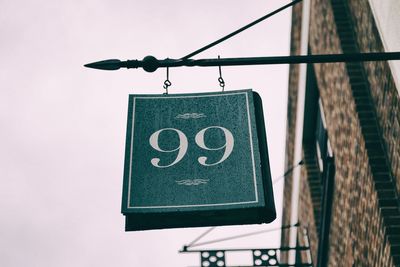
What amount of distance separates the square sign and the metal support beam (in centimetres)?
57

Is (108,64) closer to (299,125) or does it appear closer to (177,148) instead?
(177,148)

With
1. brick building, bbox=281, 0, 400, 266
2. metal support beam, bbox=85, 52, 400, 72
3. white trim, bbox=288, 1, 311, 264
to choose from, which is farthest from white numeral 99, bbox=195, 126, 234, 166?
white trim, bbox=288, 1, 311, 264

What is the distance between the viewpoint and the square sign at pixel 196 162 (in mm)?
4742

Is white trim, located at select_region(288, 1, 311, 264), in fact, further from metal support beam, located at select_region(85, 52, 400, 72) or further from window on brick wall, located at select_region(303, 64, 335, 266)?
metal support beam, located at select_region(85, 52, 400, 72)

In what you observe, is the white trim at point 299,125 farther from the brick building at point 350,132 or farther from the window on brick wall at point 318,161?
the window on brick wall at point 318,161

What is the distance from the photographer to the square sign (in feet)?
15.6

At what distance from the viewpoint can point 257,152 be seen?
16.4ft

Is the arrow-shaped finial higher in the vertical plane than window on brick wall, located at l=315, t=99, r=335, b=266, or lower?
higher

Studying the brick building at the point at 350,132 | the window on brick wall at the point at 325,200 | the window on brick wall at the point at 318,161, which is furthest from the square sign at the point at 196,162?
the window on brick wall at the point at 318,161

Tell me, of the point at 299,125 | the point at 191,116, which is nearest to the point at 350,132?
the point at 191,116

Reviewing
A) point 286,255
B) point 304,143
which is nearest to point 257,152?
point 304,143

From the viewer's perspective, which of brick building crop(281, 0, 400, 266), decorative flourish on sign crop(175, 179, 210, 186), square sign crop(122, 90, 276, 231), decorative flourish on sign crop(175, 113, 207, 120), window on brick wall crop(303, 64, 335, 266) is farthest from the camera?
window on brick wall crop(303, 64, 335, 266)

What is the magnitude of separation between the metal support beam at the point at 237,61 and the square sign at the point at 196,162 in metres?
0.57

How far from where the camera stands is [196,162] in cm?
499
